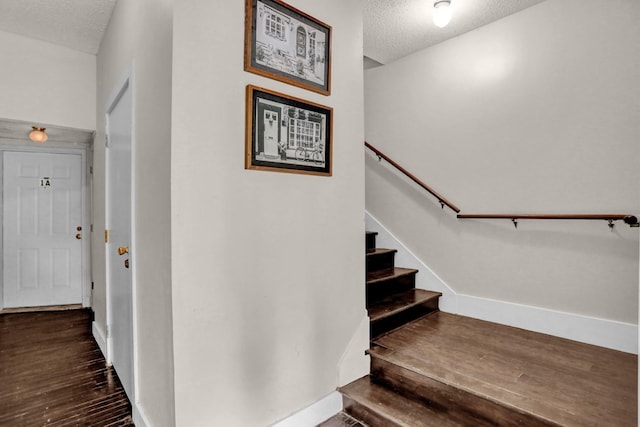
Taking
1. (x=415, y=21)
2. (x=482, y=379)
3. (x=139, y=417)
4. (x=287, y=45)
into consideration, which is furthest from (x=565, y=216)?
(x=139, y=417)

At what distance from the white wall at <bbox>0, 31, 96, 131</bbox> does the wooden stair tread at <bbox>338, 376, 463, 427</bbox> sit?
3.31m

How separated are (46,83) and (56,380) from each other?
2.50 meters

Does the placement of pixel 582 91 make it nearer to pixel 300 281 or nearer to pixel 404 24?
pixel 404 24

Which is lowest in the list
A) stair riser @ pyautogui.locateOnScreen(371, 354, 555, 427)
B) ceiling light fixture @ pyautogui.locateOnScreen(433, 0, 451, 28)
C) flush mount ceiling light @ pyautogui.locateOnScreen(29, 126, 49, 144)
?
stair riser @ pyautogui.locateOnScreen(371, 354, 555, 427)

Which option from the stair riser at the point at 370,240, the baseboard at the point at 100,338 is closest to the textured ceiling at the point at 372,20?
the stair riser at the point at 370,240

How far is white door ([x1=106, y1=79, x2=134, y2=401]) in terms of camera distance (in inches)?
79.6

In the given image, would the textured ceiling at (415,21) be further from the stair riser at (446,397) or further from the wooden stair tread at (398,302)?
the stair riser at (446,397)

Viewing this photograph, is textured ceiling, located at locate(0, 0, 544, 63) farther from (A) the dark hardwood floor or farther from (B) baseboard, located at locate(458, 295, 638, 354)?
(A) the dark hardwood floor

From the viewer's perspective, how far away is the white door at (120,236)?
2021 millimetres

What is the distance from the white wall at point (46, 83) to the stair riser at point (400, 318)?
3.20 metres

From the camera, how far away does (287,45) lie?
168 cm

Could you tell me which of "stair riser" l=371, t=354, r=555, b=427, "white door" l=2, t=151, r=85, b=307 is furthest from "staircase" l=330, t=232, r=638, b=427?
"white door" l=2, t=151, r=85, b=307

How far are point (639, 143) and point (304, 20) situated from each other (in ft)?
7.23

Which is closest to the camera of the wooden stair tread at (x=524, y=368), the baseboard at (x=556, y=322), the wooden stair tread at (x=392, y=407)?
the wooden stair tread at (x=524, y=368)
